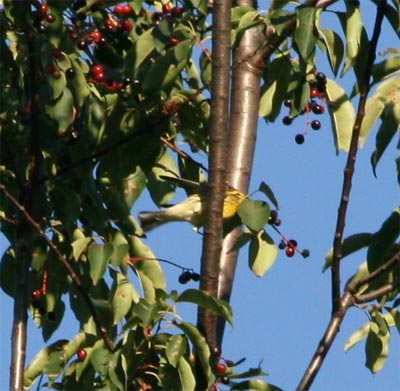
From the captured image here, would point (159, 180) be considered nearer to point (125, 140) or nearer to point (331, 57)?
point (125, 140)

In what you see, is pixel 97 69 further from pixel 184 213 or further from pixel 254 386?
pixel 254 386

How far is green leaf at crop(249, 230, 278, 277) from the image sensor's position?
3.50 m

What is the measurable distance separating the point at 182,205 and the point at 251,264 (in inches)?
36.2

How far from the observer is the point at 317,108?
159 inches

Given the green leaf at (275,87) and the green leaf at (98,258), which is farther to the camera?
the green leaf at (275,87)

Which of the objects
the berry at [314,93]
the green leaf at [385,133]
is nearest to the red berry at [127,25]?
the berry at [314,93]

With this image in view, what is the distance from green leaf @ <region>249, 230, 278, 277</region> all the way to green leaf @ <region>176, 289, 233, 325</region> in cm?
51

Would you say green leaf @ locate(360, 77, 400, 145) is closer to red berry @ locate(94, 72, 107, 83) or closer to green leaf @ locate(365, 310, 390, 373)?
green leaf @ locate(365, 310, 390, 373)

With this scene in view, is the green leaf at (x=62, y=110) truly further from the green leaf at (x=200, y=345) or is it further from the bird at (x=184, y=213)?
the green leaf at (x=200, y=345)

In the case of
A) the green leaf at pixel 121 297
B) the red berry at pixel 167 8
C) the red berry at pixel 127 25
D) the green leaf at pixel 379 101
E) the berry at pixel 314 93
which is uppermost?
the red berry at pixel 167 8

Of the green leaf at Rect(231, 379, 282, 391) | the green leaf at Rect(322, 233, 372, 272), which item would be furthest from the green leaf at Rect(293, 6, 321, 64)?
the green leaf at Rect(231, 379, 282, 391)

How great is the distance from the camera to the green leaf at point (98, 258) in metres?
3.41

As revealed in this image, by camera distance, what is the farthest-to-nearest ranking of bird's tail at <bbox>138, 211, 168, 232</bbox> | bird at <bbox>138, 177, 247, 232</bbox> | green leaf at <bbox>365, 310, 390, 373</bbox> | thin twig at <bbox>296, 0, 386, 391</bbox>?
bird's tail at <bbox>138, 211, 168, 232</bbox>, bird at <bbox>138, 177, 247, 232</bbox>, green leaf at <bbox>365, 310, 390, 373</bbox>, thin twig at <bbox>296, 0, 386, 391</bbox>

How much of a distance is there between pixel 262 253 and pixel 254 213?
13.3 inches
